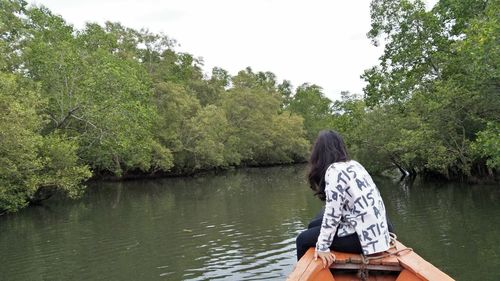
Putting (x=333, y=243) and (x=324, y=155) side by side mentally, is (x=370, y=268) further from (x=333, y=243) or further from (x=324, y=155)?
(x=324, y=155)

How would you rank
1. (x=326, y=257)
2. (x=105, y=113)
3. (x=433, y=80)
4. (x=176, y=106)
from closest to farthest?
(x=326, y=257)
(x=433, y=80)
(x=105, y=113)
(x=176, y=106)

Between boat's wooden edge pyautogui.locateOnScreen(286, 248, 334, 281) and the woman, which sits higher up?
the woman

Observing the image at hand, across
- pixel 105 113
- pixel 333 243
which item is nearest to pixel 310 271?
pixel 333 243

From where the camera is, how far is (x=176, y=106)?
143ft

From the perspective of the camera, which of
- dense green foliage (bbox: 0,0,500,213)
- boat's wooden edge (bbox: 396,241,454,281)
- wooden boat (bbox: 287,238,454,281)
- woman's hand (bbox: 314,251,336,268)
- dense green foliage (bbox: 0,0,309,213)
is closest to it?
boat's wooden edge (bbox: 396,241,454,281)

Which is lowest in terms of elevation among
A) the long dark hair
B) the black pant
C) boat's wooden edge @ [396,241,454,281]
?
boat's wooden edge @ [396,241,454,281]

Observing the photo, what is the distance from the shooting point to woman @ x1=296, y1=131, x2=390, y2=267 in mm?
3752

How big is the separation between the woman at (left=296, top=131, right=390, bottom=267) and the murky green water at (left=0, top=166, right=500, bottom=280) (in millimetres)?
5663

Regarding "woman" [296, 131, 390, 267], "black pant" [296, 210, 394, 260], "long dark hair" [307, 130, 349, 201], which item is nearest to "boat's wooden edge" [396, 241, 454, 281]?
"woman" [296, 131, 390, 267]

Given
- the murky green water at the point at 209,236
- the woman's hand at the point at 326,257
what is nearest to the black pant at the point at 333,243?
the woman's hand at the point at 326,257

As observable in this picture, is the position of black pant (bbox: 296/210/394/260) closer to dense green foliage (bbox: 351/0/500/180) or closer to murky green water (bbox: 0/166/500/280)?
murky green water (bbox: 0/166/500/280)

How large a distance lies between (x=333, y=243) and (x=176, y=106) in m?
40.6

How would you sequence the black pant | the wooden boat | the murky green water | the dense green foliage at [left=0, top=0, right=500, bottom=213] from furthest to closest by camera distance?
the dense green foliage at [left=0, top=0, right=500, bottom=213], the murky green water, the black pant, the wooden boat

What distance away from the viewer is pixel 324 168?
3992 mm
